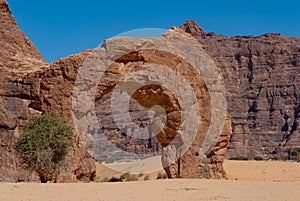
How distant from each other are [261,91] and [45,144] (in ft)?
254

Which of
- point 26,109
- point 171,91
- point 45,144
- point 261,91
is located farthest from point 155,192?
point 261,91

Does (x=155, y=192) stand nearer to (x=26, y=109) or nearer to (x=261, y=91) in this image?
(x=26, y=109)

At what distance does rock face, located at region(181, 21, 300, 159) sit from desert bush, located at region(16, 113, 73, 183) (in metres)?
62.9

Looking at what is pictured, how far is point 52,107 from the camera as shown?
19.4m

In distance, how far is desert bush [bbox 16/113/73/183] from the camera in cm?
1672

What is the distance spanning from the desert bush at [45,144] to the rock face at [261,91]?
6287 centimetres

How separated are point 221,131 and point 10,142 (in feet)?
29.1

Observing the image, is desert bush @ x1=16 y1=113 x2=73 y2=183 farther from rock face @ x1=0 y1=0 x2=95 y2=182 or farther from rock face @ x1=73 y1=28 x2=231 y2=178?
rock face @ x1=73 y1=28 x2=231 y2=178

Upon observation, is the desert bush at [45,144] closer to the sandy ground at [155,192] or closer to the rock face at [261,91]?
the sandy ground at [155,192]

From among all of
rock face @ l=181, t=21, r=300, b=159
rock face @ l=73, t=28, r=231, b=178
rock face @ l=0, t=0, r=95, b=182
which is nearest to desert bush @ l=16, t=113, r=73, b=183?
rock face @ l=0, t=0, r=95, b=182

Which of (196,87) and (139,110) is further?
(139,110)

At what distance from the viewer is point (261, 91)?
90250 millimetres

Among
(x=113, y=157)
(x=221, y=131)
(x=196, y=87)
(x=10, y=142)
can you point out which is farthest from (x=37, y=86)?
(x=113, y=157)

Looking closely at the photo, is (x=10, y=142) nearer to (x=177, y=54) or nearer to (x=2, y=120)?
(x=2, y=120)
